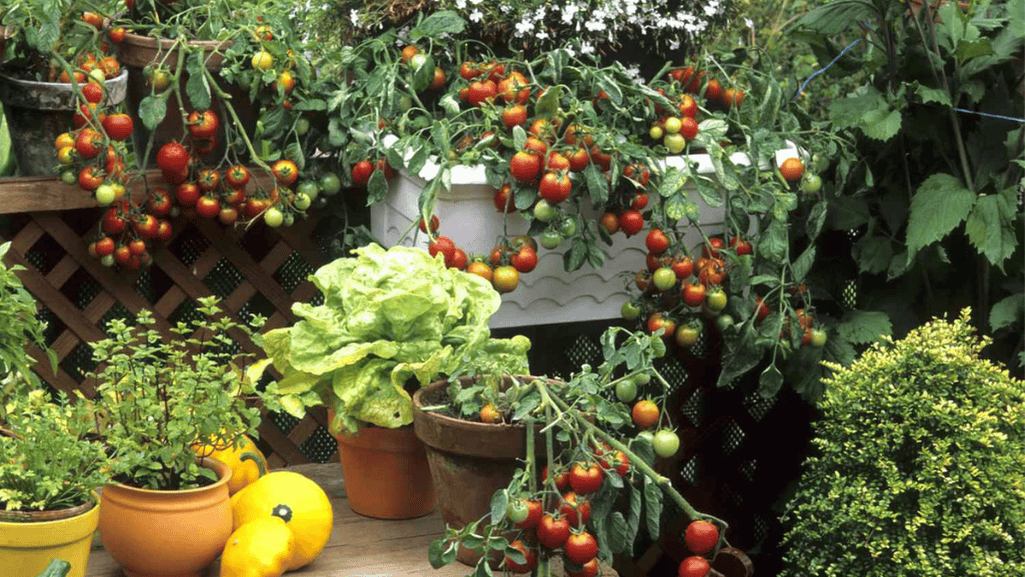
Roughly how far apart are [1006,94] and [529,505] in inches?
58.7

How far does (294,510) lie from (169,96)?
37.6 inches

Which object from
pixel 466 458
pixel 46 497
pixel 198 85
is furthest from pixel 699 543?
pixel 198 85

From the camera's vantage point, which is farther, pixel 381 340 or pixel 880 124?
pixel 880 124

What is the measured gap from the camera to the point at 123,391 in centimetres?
184

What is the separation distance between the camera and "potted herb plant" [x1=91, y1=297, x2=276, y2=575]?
1.77 metres

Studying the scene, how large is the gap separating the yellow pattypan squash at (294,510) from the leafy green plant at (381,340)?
0.15 meters

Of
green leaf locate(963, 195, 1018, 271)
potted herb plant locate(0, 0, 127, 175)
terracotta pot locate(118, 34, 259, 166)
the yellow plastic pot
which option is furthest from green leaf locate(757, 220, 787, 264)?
the yellow plastic pot

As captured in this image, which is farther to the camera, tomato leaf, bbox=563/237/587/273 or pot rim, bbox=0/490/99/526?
tomato leaf, bbox=563/237/587/273

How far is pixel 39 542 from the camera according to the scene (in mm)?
1601

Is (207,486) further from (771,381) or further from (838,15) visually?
(838,15)

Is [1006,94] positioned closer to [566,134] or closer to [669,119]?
[669,119]

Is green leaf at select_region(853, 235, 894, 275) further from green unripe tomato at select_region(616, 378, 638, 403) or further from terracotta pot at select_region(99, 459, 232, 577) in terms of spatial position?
terracotta pot at select_region(99, 459, 232, 577)

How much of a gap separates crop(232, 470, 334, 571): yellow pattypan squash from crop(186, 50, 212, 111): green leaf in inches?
31.4

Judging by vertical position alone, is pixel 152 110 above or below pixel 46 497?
above
